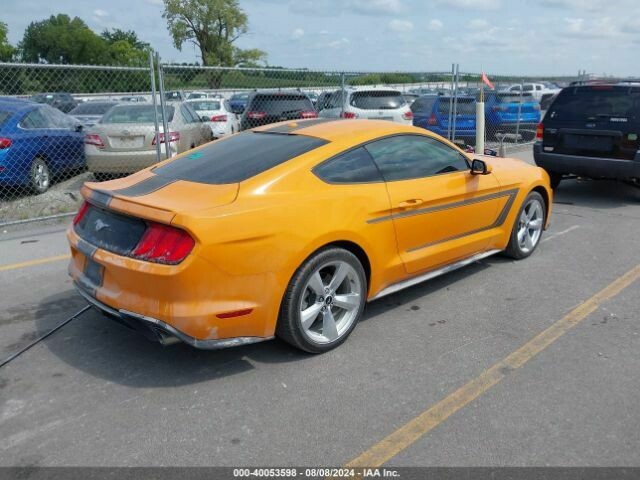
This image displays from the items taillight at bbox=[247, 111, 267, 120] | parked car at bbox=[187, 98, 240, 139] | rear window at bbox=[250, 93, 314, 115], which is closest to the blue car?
taillight at bbox=[247, 111, 267, 120]

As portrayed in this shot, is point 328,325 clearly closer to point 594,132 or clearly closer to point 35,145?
point 594,132

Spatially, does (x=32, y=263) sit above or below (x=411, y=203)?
below

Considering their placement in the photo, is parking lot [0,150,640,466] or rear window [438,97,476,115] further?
rear window [438,97,476,115]

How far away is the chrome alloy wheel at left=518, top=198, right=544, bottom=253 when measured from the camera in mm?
Result: 5648

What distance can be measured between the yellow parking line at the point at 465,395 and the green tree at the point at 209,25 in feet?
199

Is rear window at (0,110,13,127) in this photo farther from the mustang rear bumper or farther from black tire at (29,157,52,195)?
the mustang rear bumper

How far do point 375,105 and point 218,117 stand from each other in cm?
564

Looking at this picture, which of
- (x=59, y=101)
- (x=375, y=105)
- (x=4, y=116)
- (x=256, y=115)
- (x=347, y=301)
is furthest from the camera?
(x=59, y=101)

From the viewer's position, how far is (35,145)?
909cm

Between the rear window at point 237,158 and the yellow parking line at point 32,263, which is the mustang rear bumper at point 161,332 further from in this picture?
the yellow parking line at point 32,263

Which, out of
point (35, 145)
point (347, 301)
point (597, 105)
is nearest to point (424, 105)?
point (597, 105)

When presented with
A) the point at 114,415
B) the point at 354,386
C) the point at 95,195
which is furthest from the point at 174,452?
the point at 95,195

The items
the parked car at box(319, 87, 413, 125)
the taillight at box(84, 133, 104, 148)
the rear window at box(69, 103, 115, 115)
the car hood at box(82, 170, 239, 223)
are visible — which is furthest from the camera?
the rear window at box(69, 103, 115, 115)

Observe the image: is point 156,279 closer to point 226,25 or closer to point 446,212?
point 446,212
